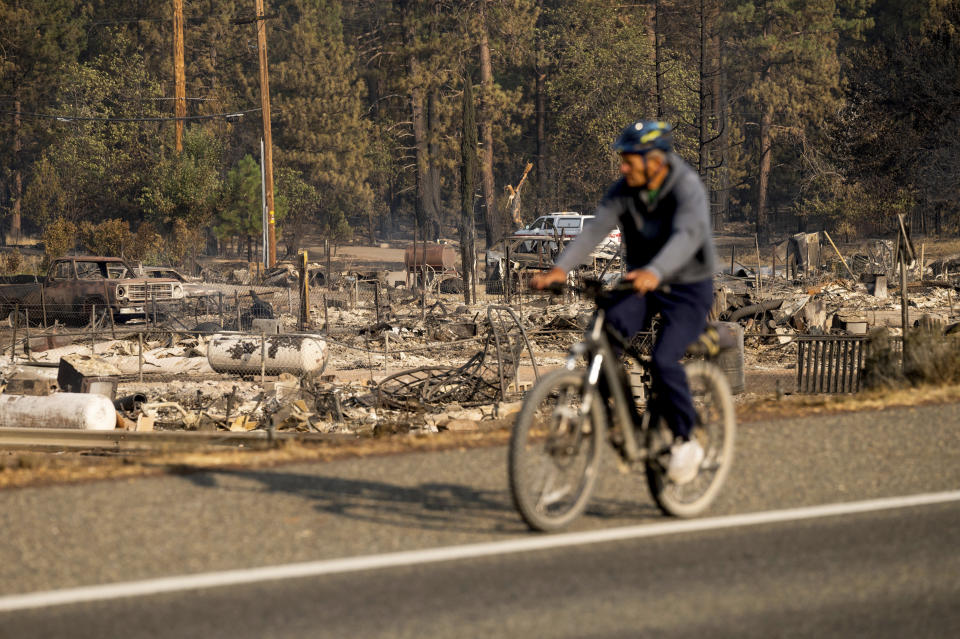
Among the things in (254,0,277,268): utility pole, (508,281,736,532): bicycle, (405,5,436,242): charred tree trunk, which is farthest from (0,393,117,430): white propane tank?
(405,5,436,242): charred tree trunk

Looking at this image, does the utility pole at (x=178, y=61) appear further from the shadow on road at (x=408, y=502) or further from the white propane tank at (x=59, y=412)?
the shadow on road at (x=408, y=502)

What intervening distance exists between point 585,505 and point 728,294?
21252 millimetres

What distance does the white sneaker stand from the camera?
5.50m

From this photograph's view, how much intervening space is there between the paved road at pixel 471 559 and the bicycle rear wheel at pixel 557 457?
19cm

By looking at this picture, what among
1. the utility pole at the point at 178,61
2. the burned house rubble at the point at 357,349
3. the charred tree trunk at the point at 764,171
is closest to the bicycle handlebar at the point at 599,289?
the burned house rubble at the point at 357,349

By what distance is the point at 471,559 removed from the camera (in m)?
5.04

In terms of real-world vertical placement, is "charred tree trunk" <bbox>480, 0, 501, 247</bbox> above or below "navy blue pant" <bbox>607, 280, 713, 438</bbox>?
above

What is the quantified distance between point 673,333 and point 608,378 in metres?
0.41

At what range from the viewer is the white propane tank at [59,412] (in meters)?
13.0

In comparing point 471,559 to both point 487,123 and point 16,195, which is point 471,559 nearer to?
point 487,123

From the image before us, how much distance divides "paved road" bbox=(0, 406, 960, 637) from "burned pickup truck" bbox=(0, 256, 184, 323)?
20.8 meters

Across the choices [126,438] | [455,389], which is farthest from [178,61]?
[126,438]

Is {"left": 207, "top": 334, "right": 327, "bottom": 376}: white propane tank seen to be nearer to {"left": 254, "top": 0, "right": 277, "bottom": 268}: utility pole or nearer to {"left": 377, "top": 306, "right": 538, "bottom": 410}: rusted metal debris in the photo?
{"left": 377, "top": 306, "right": 538, "bottom": 410}: rusted metal debris

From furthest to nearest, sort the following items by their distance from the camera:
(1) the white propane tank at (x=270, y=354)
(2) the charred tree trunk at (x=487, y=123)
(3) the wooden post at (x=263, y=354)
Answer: (2) the charred tree trunk at (x=487, y=123), (1) the white propane tank at (x=270, y=354), (3) the wooden post at (x=263, y=354)
